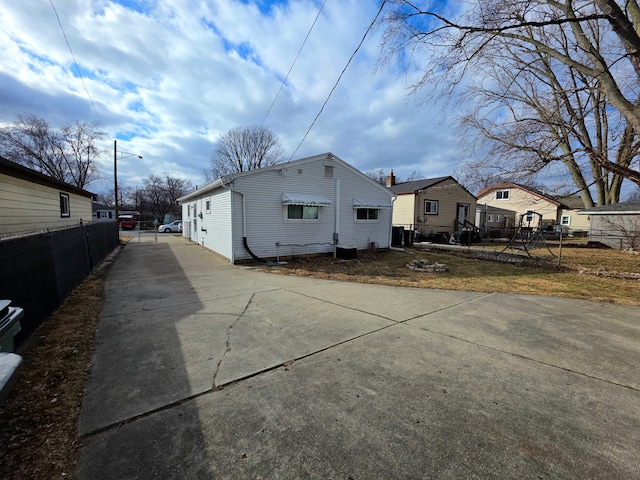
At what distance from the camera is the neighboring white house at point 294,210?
10.1 m

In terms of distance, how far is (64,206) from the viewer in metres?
11.1

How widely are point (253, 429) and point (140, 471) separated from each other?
27.6 inches

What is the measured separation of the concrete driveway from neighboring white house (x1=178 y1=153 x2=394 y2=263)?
5568 millimetres

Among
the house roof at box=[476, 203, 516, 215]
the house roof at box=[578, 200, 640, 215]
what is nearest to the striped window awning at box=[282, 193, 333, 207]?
the house roof at box=[578, 200, 640, 215]

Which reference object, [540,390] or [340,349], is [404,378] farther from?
[540,390]

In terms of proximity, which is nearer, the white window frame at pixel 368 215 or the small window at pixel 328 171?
the small window at pixel 328 171

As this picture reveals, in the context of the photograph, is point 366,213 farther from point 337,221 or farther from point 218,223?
point 218,223

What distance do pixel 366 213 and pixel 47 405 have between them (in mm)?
12515

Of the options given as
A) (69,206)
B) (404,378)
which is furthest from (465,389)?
(69,206)

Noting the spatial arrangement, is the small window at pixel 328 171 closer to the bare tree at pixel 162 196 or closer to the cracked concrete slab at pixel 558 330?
the cracked concrete slab at pixel 558 330

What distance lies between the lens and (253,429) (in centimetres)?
210

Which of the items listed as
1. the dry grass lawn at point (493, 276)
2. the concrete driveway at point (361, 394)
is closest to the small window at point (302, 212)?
the dry grass lawn at point (493, 276)

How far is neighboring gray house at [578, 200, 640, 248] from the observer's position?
1659 centimetres

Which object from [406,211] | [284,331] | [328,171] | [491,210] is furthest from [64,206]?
[491,210]
